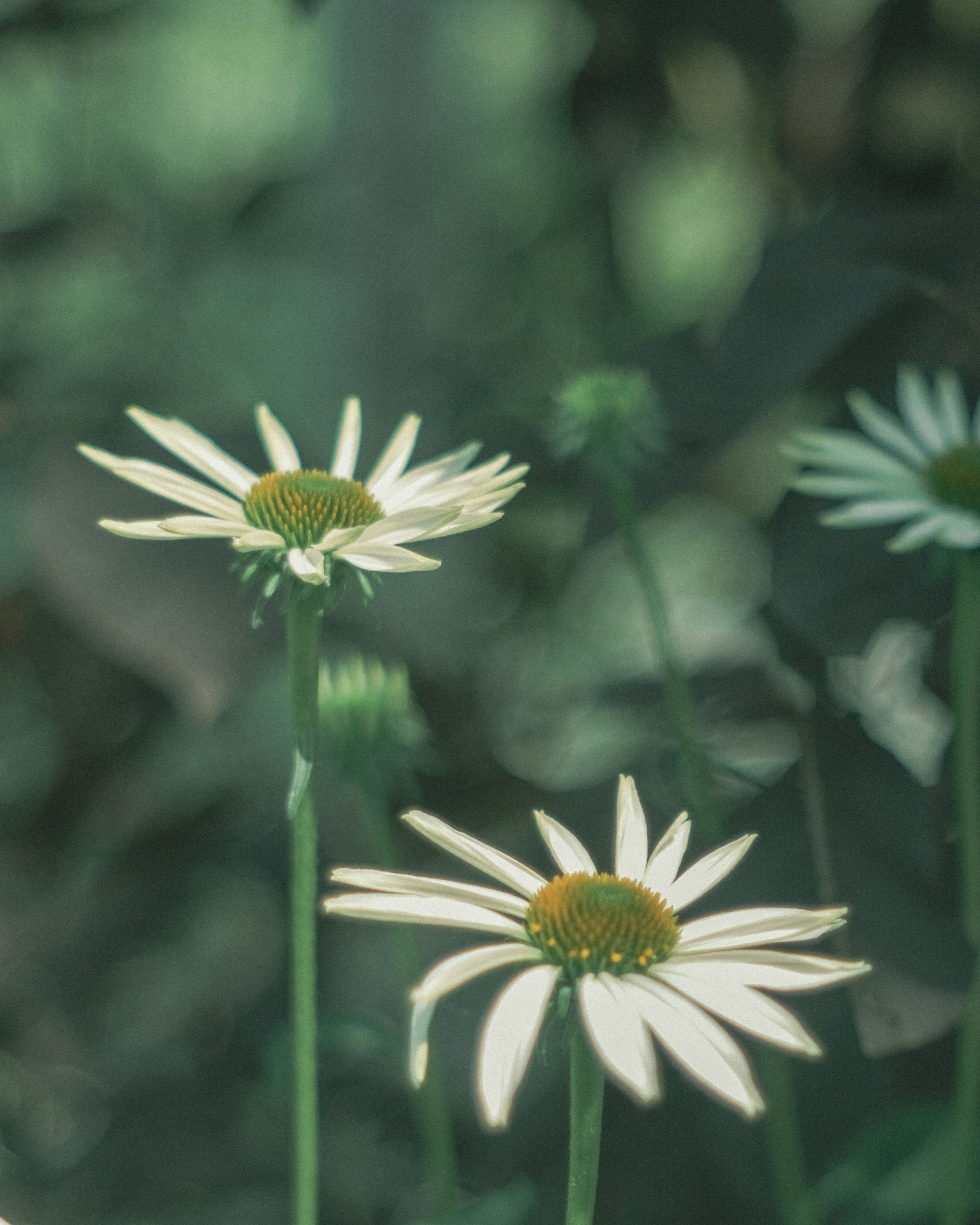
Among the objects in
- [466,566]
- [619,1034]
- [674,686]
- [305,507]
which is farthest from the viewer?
[466,566]

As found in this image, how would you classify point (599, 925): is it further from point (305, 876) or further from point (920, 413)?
point (920, 413)

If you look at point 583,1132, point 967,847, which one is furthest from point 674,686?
point 583,1132

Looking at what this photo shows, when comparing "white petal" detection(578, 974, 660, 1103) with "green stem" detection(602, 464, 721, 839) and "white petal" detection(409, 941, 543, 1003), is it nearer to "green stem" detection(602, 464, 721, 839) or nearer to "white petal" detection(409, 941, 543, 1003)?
"white petal" detection(409, 941, 543, 1003)

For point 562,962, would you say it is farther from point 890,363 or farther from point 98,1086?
point 98,1086

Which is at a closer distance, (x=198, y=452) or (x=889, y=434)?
(x=198, y=452)

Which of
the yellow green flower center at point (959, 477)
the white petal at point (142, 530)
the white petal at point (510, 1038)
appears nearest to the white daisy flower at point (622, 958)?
the white petal at point (510, 1038)

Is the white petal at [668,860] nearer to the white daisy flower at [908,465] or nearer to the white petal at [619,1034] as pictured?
the white petal at [619,1034]
